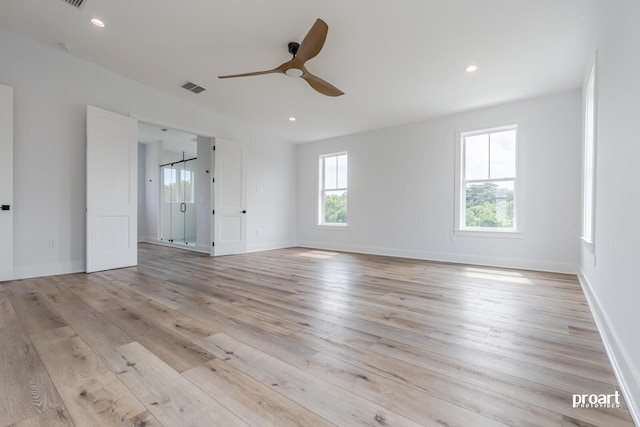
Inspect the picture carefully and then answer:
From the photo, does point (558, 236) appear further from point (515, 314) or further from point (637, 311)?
point (637, 311)

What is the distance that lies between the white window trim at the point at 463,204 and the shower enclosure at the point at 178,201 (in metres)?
6.23

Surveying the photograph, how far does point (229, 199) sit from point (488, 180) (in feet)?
15.7

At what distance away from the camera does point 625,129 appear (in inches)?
65.7

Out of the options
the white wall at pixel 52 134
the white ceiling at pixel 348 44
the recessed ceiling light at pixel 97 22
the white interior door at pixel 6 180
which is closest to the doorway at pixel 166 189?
the white wall at pixel 52 134

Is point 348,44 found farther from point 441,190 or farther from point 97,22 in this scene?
point 441,190

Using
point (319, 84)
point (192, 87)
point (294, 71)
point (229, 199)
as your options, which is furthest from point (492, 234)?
point (192, 87)

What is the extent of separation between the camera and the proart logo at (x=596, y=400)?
1277mm

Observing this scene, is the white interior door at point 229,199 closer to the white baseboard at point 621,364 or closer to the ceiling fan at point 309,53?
the ceiling fan at point 309,53

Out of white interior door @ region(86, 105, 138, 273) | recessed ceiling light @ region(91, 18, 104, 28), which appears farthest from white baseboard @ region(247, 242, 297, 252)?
recessed ceiling light @ region(91, 18, 104, 28)

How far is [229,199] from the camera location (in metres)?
5.83

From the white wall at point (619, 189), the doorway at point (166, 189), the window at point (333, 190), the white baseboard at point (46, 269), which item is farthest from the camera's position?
the doorway at point (166, 189)

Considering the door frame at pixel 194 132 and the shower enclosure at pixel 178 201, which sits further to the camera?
the shower enclosure at pixel 178 201

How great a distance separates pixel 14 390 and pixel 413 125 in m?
5.95

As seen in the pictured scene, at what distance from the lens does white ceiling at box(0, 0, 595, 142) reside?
2.70 m
